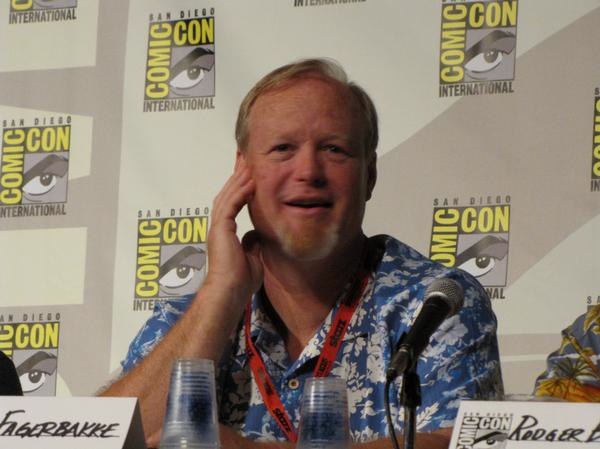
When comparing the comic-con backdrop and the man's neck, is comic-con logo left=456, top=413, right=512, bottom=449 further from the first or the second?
the comic-con backdrop

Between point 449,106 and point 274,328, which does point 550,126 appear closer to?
point 449,106

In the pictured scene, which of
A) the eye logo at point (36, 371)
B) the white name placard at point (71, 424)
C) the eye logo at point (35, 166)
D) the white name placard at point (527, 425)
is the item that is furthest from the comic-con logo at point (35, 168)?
the white name placard at point (527, 425)

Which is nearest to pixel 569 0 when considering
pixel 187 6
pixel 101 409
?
pixel 187 6

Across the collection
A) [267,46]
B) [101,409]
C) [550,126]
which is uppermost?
[267,46]

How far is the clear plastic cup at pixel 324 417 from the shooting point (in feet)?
6.47

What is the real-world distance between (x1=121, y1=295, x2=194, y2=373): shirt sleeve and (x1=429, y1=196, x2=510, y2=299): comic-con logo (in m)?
0.87

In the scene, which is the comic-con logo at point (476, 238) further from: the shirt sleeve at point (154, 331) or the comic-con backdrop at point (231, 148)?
the shirt sleeve at point (154, 331)

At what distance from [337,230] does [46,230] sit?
4.60 feet

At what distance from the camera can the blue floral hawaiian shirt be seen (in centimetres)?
257

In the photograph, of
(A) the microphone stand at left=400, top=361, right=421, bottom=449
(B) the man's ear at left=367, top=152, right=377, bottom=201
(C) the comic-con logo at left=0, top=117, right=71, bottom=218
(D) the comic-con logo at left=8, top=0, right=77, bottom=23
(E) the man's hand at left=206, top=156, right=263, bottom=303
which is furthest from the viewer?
(D) the comic-con logo at left=8, top=0, right=77, bottom=23

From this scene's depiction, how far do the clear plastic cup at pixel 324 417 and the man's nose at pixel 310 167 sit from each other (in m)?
0.93

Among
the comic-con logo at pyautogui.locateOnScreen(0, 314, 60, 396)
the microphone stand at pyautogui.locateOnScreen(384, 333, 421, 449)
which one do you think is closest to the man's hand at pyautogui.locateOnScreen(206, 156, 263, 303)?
the microphone stand at pyautogui.locateOnScreen(384, 333, 421, 449)

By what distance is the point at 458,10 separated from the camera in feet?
11.8

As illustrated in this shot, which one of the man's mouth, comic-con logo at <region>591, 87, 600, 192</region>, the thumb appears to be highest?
comic-con logo at <region>591, 87, 600, 192</region>
